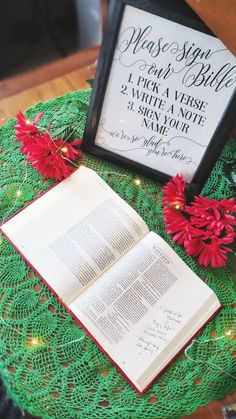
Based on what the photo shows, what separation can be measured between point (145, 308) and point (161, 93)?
0.36 m

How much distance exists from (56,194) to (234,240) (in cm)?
33

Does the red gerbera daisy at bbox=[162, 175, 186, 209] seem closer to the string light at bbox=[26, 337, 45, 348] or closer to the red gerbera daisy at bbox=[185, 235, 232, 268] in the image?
the red gerbera daisy at bbox=[185, 235, 232, 268]

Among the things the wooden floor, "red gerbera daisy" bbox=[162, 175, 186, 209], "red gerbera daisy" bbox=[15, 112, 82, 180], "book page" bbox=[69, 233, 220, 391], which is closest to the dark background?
the wooden floor

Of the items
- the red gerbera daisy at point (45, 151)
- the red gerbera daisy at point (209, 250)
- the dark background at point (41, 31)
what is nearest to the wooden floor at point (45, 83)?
the red gerbera daisy at point (45, 151)

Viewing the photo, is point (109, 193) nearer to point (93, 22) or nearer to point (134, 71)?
point (134, 71)

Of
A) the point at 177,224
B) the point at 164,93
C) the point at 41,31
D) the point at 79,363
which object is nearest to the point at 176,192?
the point at 177,224

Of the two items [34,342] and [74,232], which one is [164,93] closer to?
[74,232]

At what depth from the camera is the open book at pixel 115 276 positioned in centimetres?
68

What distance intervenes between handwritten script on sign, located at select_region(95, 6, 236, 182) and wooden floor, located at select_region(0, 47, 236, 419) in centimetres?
22

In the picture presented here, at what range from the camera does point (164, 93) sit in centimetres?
73

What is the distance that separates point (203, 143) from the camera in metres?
0.75

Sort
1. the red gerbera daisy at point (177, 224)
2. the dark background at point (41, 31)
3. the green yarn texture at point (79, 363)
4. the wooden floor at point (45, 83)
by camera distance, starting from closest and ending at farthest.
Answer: the green yarn texture at point (79, 363) < the red gerbera daisy at point (177, 224) < the wooden floor at point (45, 83) < the dark background at point (41, 31)

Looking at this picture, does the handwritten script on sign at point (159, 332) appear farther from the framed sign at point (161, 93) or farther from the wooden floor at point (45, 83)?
the wooden floor at point (45, 83)

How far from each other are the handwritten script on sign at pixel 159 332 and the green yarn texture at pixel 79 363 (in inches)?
1.5
